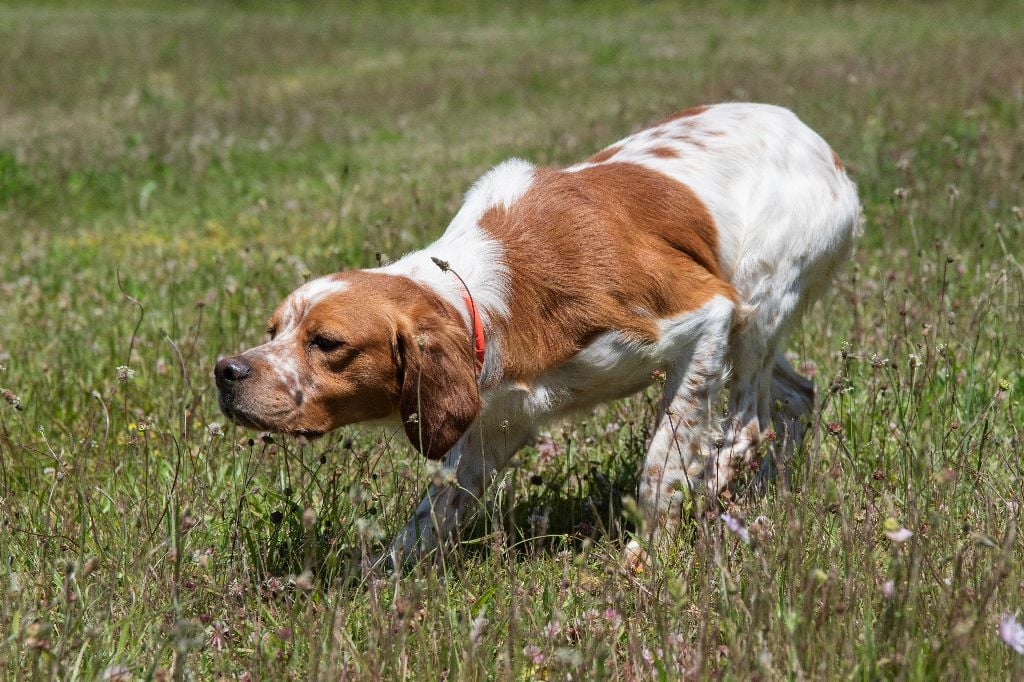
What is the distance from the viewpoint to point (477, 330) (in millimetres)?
3316

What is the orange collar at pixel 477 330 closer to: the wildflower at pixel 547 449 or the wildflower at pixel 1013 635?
the wildflower at pixel 547 449

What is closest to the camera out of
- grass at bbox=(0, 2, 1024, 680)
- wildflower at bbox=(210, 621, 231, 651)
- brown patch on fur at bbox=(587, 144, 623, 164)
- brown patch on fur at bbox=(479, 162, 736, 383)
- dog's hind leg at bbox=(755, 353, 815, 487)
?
grass at bbox=(0, 2, 1024, 680)

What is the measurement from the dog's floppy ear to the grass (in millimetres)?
162

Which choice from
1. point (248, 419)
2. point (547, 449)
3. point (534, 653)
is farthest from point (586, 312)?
point (534, 653)

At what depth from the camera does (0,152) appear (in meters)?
9.41

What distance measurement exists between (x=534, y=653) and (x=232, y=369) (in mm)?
1074

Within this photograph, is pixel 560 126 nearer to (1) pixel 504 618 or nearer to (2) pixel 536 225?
(2) pixel 536 225

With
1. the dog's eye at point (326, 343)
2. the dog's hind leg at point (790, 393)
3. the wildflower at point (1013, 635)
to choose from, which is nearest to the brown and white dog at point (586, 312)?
the dog's eye at point (326, 343)

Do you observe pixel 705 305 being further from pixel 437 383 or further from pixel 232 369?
pixel 232 369

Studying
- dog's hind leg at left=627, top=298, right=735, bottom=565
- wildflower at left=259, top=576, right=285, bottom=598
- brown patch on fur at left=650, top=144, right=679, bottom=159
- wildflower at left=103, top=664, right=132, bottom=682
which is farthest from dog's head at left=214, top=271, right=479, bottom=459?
brown patch on fur at left=650, top=144, right=679, bottom=159

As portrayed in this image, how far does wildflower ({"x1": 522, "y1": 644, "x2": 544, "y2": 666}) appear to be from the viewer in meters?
2.59

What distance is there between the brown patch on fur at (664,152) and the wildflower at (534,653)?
1.90 metres

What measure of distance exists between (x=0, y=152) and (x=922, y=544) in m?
8.68

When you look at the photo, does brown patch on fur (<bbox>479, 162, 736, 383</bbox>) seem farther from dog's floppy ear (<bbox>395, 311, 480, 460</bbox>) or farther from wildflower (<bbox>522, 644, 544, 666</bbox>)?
wildflower (<bbox>522, 644, 544, 666</bbox>)
